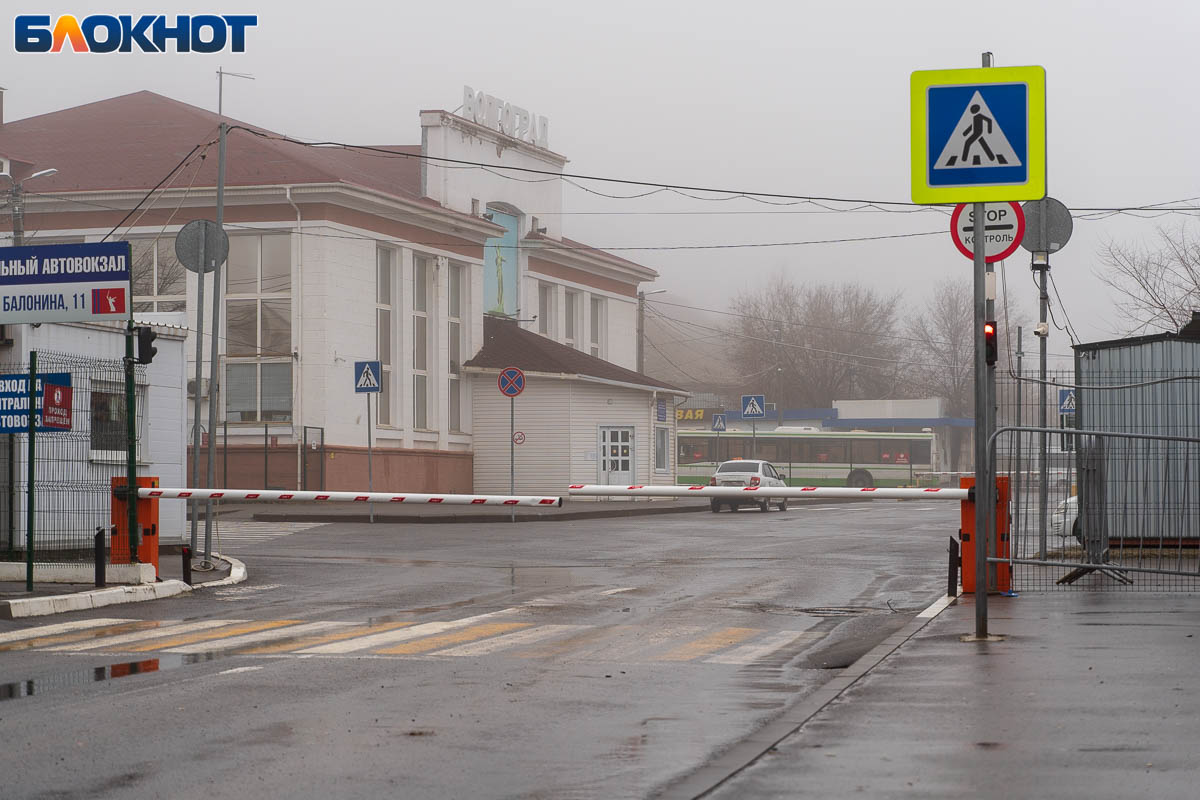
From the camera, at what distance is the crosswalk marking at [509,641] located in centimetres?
1077

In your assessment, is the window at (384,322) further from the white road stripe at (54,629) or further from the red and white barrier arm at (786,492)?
the white road stripe at (54,629)

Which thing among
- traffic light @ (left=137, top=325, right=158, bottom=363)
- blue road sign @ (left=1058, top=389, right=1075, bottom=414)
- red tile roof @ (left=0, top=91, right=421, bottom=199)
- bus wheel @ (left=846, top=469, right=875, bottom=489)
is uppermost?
red tile roof @ (left=0, top=91, right=421, bottom=199)

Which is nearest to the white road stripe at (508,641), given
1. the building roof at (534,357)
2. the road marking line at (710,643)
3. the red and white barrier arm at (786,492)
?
the road marking line at (710,643)

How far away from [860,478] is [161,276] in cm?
3462

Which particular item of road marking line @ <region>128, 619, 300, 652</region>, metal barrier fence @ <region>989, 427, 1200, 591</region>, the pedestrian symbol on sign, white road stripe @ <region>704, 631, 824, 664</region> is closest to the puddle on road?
road marking line @ <region>128, 619, 300, 652</region>

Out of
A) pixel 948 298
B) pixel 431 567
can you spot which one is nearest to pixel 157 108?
pixel 431 567

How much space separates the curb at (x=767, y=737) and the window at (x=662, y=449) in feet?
132

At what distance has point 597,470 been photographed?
1817 inches

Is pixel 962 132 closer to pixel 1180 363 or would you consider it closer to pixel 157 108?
pixel 1180 363

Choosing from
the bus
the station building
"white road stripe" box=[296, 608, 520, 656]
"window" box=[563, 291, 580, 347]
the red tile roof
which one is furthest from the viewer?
the bus

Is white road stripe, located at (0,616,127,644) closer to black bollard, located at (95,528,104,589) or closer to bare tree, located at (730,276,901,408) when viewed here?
black bollard, located at (95,528,104,589)

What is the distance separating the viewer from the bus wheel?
65875 millimetres

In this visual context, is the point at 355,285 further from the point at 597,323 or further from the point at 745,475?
the point at 597,323

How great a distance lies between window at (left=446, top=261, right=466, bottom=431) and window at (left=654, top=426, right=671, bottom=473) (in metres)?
7.31
